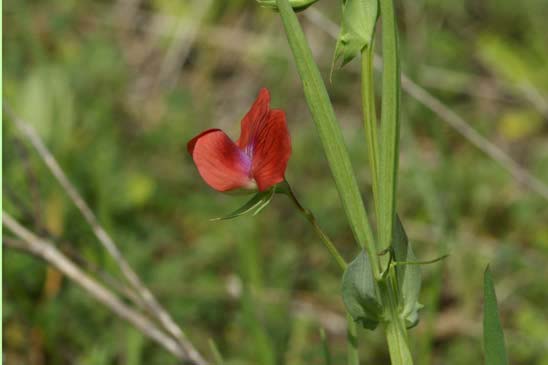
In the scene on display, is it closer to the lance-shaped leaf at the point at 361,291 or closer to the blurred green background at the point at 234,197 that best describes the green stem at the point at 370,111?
the lance-shaped leaf at the point at 361,291

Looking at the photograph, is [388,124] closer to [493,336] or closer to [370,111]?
[370,111]

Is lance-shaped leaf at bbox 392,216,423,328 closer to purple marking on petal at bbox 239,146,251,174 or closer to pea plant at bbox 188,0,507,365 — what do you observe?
pea plant at bbox 188,0,507,365

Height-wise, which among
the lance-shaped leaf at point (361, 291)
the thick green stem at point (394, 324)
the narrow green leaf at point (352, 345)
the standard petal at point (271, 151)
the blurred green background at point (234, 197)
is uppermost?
the standard petal at point (271, 151)

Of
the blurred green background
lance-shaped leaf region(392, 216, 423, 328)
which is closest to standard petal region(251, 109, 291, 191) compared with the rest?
lance-shaped leaf region(392, 216, 423, 328)

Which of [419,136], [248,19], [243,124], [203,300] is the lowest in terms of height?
[419,136]

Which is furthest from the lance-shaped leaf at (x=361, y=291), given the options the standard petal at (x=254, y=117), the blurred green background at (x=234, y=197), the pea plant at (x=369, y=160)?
the blurred green background at (x=234, y=197)

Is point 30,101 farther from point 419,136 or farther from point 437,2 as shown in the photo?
point 437,2

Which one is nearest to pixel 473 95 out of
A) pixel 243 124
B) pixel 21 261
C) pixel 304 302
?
pixel 304 302

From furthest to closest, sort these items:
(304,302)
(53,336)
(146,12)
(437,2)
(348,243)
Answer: (146,12) < (437,2) < (348,243) < (304,302) < (53,336)
